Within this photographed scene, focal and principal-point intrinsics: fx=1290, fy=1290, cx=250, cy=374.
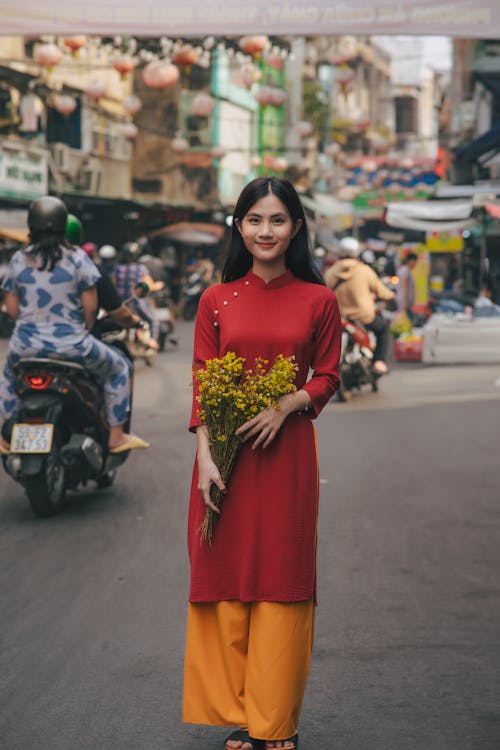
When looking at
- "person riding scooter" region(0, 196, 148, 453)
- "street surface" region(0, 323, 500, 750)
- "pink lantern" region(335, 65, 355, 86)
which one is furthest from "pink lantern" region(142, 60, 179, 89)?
"person riding scooter" region(0, 196, 148, 453)

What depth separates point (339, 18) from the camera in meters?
6.62

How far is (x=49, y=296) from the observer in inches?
283

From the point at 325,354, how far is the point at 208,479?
508 mm

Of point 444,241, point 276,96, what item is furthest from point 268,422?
point 444,241

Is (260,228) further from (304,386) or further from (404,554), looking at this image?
(404,554)

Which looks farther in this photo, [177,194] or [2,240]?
[177,194]

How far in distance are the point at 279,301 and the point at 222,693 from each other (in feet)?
3.75

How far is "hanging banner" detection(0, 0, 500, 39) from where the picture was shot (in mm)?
6543

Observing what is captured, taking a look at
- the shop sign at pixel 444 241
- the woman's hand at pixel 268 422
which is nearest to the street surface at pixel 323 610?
the woman's hand at pixel 268 422

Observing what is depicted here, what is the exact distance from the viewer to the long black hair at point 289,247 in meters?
3.72

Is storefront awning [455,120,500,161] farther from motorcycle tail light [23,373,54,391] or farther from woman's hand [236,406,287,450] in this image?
woman's hand [236,406,287,450]

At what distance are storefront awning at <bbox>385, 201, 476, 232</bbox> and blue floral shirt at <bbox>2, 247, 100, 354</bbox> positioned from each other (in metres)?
15.8

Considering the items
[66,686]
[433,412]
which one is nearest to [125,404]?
[66,686]

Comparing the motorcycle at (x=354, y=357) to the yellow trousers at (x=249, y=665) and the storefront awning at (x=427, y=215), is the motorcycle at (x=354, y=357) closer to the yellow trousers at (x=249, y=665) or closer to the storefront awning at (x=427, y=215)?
the storefront awning at (x=427, y=215)
